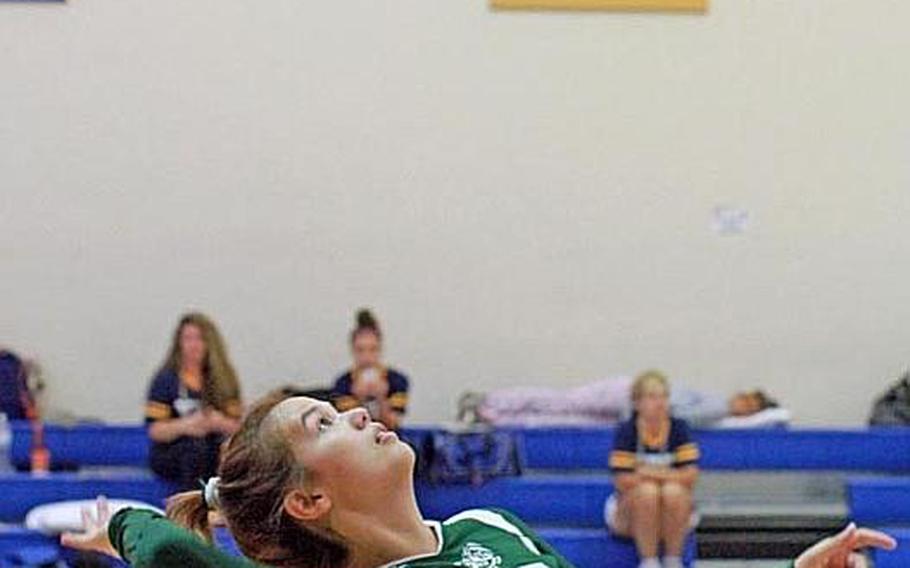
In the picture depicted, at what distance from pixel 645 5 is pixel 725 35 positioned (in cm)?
39

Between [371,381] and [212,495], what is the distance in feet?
16.2

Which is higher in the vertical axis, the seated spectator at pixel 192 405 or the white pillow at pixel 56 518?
the seated spectator at pixel 192 405

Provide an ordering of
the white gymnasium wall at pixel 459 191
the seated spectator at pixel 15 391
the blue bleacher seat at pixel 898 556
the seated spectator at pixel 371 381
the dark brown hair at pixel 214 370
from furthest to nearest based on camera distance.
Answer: the white gymnasium wall at pixel 459 191 < the seated spectator at pixel 15 391 < the seated spectator at pixel 371 381 < the dark brown hair at pixel 214 370 < the blue bleacher seat at pixel 898 556

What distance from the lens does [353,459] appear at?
7.05 feet

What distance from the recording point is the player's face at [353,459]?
7.04 feet

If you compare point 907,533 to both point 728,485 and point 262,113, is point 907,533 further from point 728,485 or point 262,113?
point 262,113

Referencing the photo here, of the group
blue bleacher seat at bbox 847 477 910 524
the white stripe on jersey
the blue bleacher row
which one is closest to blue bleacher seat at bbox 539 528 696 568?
the blue bleacher row

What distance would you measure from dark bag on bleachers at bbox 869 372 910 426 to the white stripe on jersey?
5.68 metres

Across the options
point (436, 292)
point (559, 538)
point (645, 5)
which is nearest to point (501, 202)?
point (436, 292)

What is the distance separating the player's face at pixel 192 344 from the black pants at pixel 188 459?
1.07ft

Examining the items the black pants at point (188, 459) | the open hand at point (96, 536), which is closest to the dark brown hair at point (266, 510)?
the open hand at point (96, 536)

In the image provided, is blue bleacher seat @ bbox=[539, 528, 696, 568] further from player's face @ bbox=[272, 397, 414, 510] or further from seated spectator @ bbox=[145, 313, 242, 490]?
player's face @ bbox=[272, 397, 414, 510]

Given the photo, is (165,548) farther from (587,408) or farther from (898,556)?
(587,408)

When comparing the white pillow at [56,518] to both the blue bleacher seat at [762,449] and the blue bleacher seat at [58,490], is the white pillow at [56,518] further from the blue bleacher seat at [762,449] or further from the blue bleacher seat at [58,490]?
the blue bleacher seat at [762,449]
